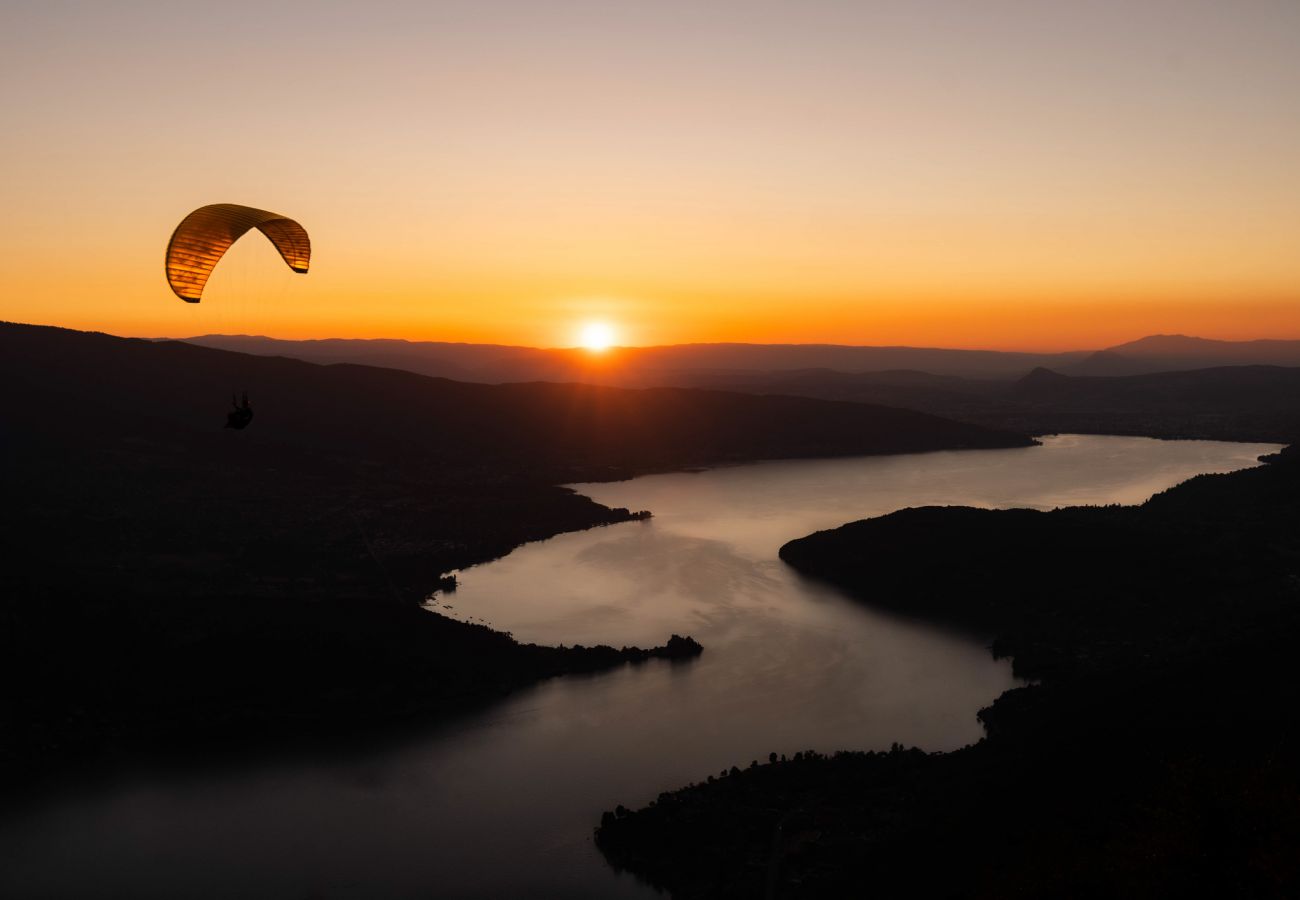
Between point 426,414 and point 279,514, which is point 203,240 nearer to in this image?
point 279,514

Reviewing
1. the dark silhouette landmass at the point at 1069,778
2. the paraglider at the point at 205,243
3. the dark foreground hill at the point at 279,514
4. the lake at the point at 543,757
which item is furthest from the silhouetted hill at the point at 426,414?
the paraglider at the point at 205,243

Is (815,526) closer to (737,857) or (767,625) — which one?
(767,625)

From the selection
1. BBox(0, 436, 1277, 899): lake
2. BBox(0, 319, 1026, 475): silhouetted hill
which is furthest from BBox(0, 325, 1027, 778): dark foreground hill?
BBox(0, 436, 1277, 899): lake

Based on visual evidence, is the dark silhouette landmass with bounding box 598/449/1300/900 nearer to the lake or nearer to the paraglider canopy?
the lake

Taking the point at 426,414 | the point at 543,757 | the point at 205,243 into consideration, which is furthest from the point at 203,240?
the point at 426,414

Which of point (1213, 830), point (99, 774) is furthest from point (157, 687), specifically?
point (1213, 830)
